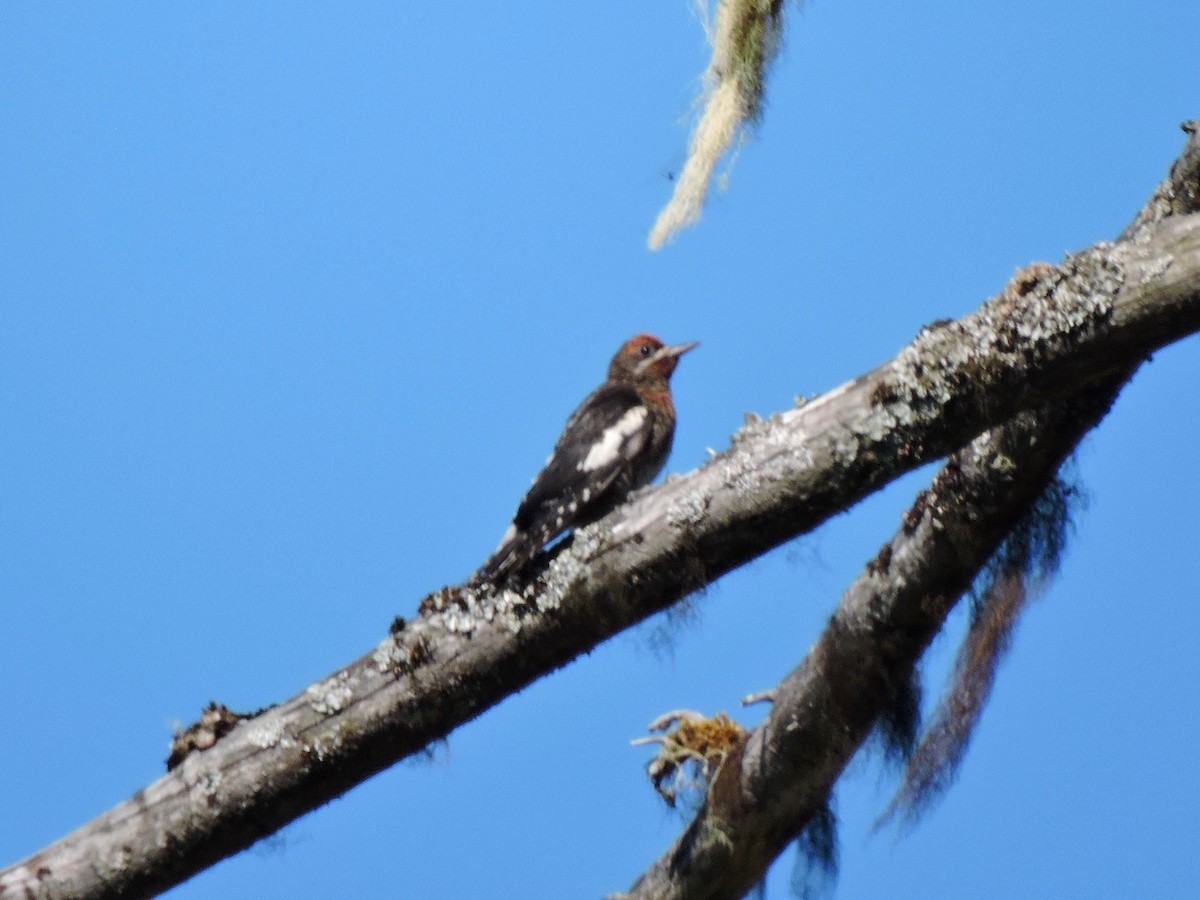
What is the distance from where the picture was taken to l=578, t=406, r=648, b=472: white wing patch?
4.33 m

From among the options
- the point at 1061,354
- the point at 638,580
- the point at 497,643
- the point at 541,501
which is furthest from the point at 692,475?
the point at 541,501

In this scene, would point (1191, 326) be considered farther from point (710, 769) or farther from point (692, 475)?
point (710, 769)

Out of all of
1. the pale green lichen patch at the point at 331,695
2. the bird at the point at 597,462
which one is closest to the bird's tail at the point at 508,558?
the bird at the point at 597,462

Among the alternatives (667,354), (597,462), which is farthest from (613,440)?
(667,354)

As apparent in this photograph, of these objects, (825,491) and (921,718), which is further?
(921,718)

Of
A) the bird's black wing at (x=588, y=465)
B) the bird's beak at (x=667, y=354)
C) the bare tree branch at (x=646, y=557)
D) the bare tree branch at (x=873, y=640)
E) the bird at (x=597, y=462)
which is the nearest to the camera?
the bare tree branch at (x=646, y=557)

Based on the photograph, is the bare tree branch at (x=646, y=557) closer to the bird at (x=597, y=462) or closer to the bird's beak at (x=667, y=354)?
the bird at (x=597, y=462)

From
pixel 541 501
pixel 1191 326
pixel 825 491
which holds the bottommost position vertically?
pixel 1191 326

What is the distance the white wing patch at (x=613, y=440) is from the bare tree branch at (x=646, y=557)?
1.21 meters

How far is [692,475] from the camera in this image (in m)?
2.92

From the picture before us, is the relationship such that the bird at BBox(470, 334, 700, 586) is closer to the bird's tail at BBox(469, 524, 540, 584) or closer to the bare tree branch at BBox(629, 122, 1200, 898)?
the bird's tail at BBox(469, 524, 540, 584)

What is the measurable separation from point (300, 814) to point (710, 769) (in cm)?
108

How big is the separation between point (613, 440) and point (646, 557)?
1.59 m

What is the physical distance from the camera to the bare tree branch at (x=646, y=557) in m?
2.64
